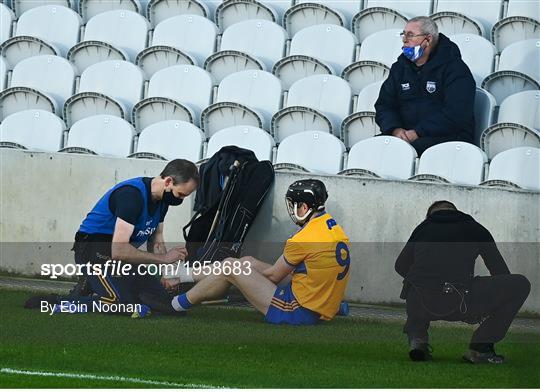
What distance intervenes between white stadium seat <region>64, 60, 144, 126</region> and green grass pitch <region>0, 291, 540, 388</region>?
2.43m

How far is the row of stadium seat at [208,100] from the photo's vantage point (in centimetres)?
975

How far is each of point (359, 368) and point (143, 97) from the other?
14.6 ft

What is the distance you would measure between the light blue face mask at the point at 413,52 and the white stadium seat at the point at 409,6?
1.52m

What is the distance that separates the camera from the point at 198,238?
9.00 metres

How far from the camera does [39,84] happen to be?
1095 centimetres

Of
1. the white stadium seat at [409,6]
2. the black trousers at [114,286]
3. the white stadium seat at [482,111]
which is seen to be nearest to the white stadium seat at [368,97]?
the white stadium seat at [482,111]

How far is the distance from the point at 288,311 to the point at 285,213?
3.95 feet

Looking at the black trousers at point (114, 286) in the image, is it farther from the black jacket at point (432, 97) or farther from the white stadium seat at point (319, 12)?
the white stadium seat at point (319, 12)

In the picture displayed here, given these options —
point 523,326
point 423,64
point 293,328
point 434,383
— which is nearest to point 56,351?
point 293,328

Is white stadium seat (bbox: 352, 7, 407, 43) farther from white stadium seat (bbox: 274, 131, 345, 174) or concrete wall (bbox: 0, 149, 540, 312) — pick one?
concrete wall (bbox: 0, 149, 540, 312)

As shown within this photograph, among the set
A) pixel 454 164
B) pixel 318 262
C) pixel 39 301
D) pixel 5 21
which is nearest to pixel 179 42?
pixel 5 21

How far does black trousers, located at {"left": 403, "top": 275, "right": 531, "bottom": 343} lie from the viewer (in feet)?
22.9

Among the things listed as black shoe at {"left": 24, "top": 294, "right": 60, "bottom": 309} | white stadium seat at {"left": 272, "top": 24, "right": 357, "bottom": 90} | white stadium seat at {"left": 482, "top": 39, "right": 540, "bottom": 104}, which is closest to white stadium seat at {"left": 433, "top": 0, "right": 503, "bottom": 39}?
white stadium seat at {"left": 482, "top": 39, "right": 540, "bottom": 104}

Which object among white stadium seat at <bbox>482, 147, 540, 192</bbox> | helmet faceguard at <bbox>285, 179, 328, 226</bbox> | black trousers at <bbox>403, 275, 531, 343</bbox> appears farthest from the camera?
white stadium seat at <bbox>482, 147, 540, 192</bbox>
